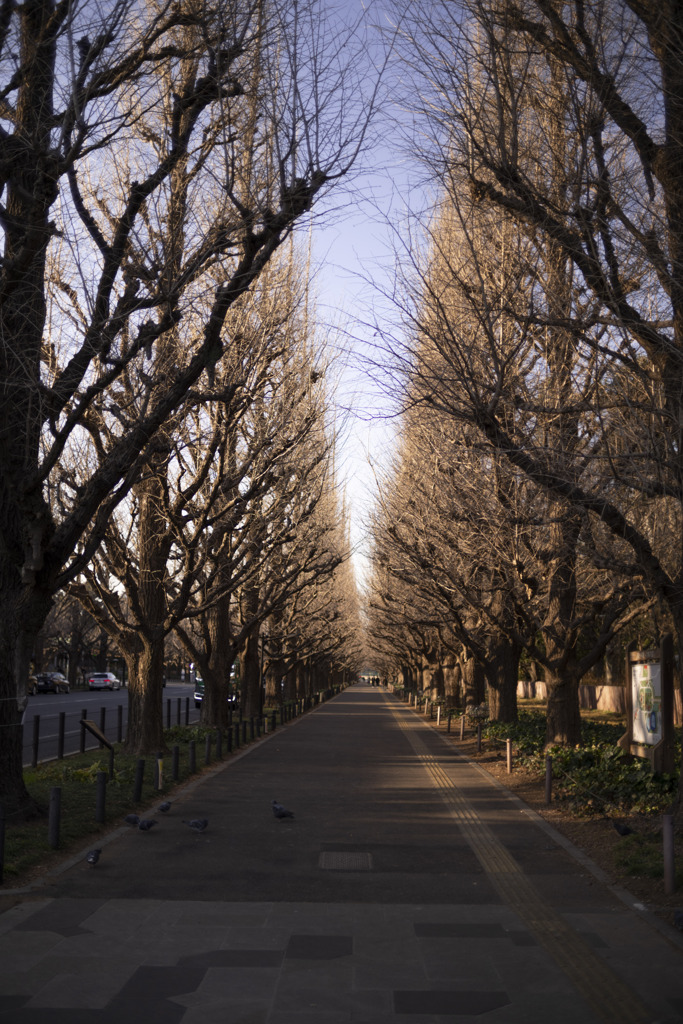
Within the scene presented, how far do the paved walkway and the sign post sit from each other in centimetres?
184

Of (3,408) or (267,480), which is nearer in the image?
(3,408)

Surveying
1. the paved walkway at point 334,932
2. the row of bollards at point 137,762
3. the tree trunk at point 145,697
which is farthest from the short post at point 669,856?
the tree trunk at point 145,697

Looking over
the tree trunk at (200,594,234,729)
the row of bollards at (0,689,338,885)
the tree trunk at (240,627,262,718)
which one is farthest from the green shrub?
the tree trunk at (240,627,262,718)

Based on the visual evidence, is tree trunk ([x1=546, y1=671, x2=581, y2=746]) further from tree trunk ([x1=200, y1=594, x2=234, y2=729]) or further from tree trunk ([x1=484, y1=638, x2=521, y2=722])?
tree trunk ([x1=200, y1=594, x2=234, y2=729])

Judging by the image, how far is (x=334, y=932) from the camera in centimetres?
740

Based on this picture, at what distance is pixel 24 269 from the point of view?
9.70 meters

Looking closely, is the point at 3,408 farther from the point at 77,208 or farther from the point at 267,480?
the point at 267,480

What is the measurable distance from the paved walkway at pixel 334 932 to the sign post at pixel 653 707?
1.84 metres

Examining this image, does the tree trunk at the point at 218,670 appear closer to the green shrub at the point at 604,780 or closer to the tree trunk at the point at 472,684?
the green shrub at the point at 604,780

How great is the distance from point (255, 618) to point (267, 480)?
24.4ft

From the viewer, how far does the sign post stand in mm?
12562

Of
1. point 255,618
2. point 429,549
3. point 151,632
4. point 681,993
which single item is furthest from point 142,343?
point 255,618

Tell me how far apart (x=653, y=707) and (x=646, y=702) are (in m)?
0.45

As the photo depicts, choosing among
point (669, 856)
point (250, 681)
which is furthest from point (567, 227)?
point (250, 681)
